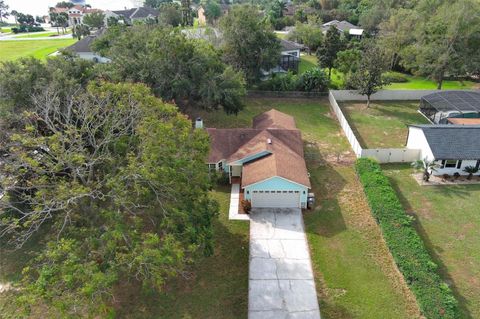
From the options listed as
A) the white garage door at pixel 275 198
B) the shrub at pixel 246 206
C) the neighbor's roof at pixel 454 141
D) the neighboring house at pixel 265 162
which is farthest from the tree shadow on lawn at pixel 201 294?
the neighbor's roof at pixel 454 141

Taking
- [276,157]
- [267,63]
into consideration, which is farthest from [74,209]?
[267,63]

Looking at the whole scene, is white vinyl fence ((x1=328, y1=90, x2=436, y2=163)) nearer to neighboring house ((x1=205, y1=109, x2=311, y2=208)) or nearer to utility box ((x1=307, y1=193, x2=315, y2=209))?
neighboring house ((x1=205, y1=109, x2=311, y2=208))

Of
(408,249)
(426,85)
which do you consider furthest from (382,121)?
(408,249)

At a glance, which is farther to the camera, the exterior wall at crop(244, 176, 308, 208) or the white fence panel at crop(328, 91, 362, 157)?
the white fence panel at crop(328, 91, 362, 157)

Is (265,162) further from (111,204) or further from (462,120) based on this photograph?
(462,120)

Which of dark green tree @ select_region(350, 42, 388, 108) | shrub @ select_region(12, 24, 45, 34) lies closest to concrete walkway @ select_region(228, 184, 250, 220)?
dark green tree @ select_region(350, 42, 388, 108)

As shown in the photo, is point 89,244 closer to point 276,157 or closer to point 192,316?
point 192,316
